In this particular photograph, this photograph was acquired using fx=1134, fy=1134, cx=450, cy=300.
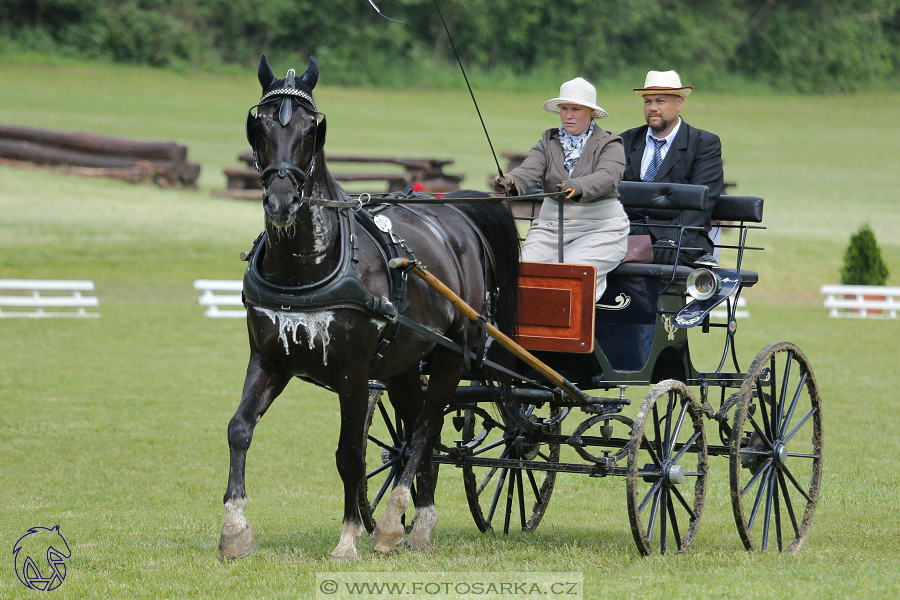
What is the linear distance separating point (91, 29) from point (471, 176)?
743 inches

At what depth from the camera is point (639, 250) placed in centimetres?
693

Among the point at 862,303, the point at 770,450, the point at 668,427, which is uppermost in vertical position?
the point at 668,427

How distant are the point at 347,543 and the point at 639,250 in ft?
8.51

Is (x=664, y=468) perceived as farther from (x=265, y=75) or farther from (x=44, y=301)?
(x=44, y=301)

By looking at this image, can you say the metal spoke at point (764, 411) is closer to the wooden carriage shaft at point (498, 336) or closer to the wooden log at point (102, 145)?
the wooden carriage shaft at point (498, 336)

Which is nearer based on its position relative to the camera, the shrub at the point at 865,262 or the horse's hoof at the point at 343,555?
the horse's hoof at the point at 343,555

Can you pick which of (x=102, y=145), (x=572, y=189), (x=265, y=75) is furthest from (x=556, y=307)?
(x=102, y=145)

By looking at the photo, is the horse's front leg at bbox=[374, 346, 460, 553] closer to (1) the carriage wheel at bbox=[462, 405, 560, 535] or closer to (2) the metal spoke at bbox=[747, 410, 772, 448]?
(1) the carriage wheel at bbox=[462, 405, 560, 535]

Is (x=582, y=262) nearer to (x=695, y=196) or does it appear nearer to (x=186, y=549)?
(x=695, y=196)

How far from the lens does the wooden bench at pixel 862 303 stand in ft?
68.8

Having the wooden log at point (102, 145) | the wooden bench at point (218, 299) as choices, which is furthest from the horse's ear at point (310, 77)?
the wooden log at point (102, 145)

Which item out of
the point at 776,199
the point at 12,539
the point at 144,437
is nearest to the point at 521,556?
the point at 12,539

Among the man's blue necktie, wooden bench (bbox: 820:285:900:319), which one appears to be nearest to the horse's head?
the man's blue necktie

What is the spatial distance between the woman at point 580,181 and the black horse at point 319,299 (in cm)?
91
